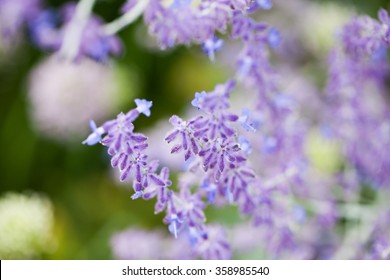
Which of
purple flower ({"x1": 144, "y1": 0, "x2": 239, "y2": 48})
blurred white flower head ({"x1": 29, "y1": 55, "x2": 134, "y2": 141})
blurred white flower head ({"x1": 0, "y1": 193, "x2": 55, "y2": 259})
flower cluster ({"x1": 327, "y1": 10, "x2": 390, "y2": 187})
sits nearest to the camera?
purple flower ({"x1": 144, "y1": 0, "x2": 239, "y2": 48})

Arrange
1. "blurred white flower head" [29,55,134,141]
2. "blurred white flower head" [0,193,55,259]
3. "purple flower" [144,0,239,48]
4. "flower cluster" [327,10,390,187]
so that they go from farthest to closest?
"blurred white flower head" [29,55,134,141]
"blurred white flower head" [0,193,55,259]
"flower cluster" [327,10,390,187]
"purple flower" [144,0,239,48]

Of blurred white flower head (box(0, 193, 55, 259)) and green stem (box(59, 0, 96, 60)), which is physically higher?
green stem (box(59, 0, 96, 60))

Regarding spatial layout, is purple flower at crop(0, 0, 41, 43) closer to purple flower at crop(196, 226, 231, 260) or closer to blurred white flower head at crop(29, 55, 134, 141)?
blurred white flower head at crop(29, 55, 134, 141)

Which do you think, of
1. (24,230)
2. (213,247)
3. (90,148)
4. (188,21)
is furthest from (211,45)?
(90,148)

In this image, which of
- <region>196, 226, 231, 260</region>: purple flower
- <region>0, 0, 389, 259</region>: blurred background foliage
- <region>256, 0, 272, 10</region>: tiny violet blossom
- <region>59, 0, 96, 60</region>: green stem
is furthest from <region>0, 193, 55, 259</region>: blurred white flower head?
<region>256, 0, 272, 10</region>: tiny violet blossom

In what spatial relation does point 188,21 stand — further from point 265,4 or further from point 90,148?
point 90,148
